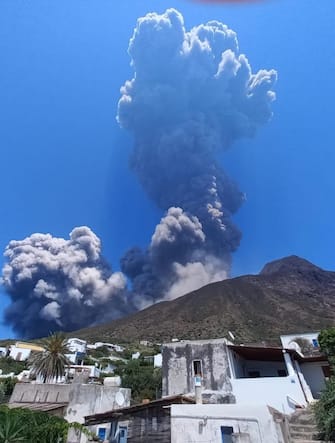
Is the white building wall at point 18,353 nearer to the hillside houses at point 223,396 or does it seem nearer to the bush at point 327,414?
the hillside houses at point 223,396

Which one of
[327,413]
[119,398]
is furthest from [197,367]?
[327,413]

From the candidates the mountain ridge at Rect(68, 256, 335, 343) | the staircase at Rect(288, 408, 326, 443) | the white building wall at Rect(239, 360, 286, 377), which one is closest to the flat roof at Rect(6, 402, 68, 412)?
the white building wall at Rect(239, 360, 286, 377)

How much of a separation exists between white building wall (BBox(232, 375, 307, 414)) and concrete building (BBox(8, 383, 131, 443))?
9.64 metres

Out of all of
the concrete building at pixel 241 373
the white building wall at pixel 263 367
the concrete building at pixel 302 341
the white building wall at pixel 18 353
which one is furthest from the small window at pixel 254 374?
the white building wall at pixel 18 353

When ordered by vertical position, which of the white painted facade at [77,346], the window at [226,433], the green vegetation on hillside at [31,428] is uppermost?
the white painted facade at [77,346]

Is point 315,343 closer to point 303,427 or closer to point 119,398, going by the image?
point 303,427

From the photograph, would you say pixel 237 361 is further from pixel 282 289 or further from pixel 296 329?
pixel 282 289

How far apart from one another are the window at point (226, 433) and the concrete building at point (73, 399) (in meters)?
11.7

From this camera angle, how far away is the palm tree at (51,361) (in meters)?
30.3

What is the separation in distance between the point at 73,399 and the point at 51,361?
1078 cm

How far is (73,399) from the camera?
845 inches

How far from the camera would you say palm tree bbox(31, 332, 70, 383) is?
30.3 metres

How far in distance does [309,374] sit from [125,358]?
51079 mm

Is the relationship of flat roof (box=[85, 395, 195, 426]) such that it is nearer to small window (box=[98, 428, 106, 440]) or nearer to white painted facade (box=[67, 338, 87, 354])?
small window (box=[98, 428, 106, 440])
